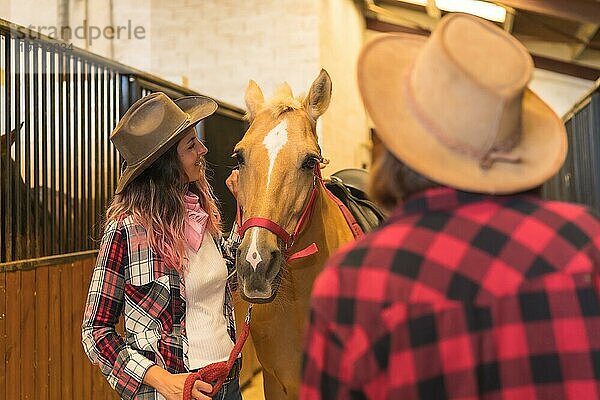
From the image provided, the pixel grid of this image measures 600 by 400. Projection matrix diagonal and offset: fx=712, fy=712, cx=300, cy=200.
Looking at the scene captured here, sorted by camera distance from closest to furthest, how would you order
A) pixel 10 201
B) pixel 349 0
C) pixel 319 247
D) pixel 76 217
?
pixel 319 247, pixel 10 201, pixel 76 217, pixel 349 0

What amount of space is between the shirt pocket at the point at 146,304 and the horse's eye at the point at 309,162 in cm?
62

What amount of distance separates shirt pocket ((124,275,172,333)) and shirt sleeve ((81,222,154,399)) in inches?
1.1

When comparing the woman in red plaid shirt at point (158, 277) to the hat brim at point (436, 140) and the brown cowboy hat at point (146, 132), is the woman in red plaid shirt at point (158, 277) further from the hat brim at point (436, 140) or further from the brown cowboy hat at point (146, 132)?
the hat brim at point (436, 140)

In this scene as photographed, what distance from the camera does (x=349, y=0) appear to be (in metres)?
8.50

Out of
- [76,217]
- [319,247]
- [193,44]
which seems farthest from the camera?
[193,44]

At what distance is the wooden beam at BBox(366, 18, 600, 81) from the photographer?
31.9ft

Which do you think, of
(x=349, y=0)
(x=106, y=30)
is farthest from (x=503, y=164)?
(x=349, y=0)

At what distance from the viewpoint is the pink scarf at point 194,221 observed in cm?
179

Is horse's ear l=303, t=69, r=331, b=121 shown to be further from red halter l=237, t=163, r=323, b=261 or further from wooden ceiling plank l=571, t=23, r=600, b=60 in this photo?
wooden ceiling plank l=571, t=23, r=600, b=60

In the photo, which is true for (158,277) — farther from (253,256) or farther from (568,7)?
(568,7)

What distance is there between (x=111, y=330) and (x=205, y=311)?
229 millimetres

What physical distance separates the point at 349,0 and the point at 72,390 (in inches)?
256

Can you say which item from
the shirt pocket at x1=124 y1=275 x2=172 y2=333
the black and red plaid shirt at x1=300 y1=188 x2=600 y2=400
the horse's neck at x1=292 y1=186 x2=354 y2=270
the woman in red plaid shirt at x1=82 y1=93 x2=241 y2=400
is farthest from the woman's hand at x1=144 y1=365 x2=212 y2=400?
the black and red plaid shirt at x1=300 y1=188 x2=600 y2=400

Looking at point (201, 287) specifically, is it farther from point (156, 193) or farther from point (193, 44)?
point (193, 44)
